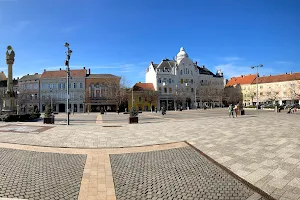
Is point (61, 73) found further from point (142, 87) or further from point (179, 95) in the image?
point (179, 95)

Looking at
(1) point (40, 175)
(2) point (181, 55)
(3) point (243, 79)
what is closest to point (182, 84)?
(2) point (181, 55)

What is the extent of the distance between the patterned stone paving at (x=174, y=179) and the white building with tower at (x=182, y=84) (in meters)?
52.7

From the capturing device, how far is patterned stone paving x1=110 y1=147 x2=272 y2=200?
4355 mm

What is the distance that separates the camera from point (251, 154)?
7.24 meters

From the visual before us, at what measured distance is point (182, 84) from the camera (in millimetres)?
65375

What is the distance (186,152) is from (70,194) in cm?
499

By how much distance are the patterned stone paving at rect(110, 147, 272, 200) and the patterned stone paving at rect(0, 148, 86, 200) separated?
1143mm

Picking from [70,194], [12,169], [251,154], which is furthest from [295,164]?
[12,169]

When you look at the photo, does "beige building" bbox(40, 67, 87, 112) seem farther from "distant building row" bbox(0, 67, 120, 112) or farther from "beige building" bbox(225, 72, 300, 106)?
"beige building" bbox(225, 72, 300, 106)

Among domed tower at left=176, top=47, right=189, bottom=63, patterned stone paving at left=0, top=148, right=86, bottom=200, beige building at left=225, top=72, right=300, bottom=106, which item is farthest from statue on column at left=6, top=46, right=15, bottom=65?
beige building at left=225, top=72, right=300, bottom=106

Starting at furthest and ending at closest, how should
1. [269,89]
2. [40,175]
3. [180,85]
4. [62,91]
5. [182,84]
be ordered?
[269,89], [182,84], [180,85], [62,91], [40,175]

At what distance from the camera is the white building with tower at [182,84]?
2430 inches

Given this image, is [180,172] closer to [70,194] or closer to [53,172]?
[70,194]

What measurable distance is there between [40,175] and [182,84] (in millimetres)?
62043
